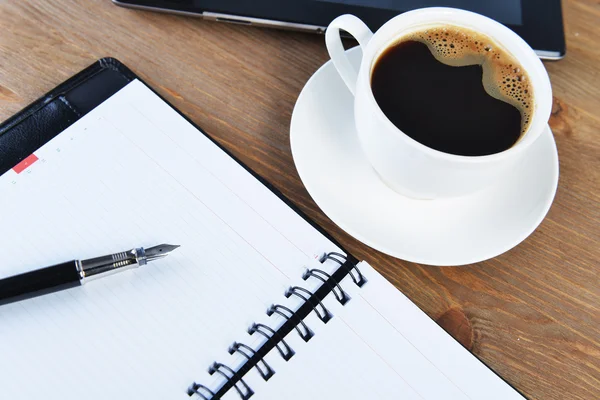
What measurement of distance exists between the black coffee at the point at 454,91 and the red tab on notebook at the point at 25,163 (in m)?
0.33

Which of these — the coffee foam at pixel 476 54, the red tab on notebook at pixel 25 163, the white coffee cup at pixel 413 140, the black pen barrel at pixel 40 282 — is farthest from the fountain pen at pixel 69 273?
the coffee foam at pixel 476 54

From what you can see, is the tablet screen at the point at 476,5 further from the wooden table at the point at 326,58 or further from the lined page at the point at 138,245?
the lined page at the point at 138,245

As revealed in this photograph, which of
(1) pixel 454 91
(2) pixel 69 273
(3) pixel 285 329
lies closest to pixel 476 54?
(1) pixel 454 91

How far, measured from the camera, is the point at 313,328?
0.49 meters

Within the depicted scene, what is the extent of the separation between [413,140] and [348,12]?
246 mm

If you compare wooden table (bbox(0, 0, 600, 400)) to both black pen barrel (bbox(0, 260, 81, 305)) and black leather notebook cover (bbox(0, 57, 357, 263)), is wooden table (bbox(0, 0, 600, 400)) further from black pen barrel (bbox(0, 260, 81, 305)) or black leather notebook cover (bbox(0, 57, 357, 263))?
black pen barrel (bbox(0, 260, 81, 305))

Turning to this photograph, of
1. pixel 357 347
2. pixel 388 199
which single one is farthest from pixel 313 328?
pixel 388 199

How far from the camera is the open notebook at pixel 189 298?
0.47 metres

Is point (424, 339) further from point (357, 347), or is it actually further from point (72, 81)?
point (72, 81)

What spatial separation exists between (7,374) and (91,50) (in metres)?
0.36

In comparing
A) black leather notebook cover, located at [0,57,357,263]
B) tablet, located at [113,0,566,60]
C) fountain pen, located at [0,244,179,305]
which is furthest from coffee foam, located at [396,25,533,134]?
fountain pen, located at [0,244,179,305]

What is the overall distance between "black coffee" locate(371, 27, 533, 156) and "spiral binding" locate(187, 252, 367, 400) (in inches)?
5.6

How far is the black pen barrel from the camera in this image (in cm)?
47

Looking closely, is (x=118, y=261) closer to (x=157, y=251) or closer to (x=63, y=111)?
(x=157, y=251)
